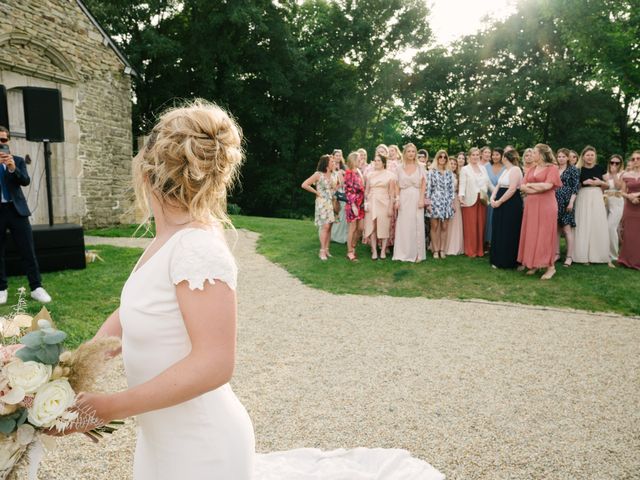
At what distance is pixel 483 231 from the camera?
10.4 metres

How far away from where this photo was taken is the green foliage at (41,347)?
4.36 feet

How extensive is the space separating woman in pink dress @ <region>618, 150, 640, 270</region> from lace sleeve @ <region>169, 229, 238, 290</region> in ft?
32.9

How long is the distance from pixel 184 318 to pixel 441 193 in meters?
9.15

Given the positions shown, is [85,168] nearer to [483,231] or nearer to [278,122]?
[483,231]

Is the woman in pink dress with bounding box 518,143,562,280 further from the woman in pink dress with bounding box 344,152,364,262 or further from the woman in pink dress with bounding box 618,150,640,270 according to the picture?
the woman in pink dress with bounding box 344,152,364,262

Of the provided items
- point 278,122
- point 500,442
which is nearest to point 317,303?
point 500,442

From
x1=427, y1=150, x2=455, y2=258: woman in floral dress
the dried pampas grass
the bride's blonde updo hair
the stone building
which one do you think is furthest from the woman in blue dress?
the dried pampas grass

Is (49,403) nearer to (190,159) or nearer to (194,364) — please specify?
(194,364)

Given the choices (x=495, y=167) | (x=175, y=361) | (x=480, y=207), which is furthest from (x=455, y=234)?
(x=175, y=361)

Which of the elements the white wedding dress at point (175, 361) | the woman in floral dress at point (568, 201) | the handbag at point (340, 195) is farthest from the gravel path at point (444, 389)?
the handbag at point (340, 195)

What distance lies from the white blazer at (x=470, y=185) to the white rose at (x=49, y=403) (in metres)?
9.65

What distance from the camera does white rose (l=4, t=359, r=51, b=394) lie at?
1.27m

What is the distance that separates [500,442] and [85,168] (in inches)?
495

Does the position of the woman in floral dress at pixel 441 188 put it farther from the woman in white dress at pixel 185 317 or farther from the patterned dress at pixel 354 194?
the woman in white dress at pixel 185 317
